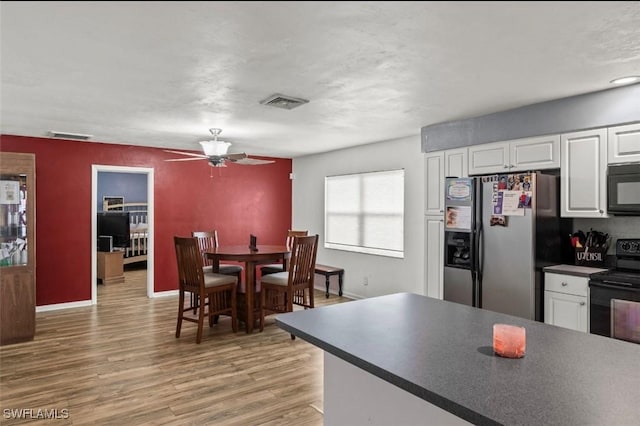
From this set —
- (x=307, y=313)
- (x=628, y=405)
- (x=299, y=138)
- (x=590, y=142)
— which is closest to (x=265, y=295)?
(x=299, y=138)

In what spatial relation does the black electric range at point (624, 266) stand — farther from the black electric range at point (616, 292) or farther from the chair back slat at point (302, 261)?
the chair back slat at point (302, 261)

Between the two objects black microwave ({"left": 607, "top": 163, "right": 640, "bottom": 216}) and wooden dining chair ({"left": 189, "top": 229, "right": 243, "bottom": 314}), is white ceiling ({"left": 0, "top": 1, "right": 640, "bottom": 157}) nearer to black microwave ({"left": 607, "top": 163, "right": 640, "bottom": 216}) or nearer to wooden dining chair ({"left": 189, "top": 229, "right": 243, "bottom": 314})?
black microwave ({"left": 607, "top": 163, "right": 640, "bottom": 216})

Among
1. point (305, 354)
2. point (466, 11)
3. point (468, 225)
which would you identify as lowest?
point (305, 354)

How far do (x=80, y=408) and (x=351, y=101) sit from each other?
3.05m

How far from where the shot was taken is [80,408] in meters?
2.75

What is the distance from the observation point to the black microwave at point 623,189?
9.68ft

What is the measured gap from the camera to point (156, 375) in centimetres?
329

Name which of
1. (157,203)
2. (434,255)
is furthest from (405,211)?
(157,203)

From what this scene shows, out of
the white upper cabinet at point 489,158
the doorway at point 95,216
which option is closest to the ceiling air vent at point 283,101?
the white upper cabinet at point 489,158

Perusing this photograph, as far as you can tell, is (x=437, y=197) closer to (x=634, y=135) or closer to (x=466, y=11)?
(x=634, y=135)

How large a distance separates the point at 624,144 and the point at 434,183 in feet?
5.91

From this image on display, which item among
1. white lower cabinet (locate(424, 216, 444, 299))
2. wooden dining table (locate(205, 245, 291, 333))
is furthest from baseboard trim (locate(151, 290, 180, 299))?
white lower cabinet (locate(424, 216, 444, 299))

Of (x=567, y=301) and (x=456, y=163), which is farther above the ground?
(x=456, y=163)

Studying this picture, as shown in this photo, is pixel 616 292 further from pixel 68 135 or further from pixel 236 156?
pixel 68 135
